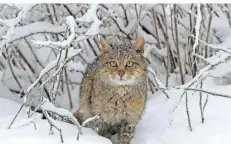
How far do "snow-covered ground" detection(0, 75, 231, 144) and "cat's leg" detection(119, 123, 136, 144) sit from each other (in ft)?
0.25

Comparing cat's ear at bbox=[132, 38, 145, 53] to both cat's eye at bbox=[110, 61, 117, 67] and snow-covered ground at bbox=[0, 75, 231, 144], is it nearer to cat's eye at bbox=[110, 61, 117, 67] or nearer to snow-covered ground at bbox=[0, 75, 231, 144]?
cat's eye at bbox=[110, 61, 117, 67]

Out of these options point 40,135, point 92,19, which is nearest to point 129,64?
point 92,19

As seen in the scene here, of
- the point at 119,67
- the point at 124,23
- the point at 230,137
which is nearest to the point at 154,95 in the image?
the point at 124,23

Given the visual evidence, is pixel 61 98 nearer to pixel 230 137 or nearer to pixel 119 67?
pixel 119 67

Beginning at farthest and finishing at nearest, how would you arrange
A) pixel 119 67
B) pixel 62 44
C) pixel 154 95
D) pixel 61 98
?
1. pixel 61 98
2. pixel 154 95
3. pixel 119 67
4. pixel 62 44

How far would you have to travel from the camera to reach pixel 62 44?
3.90 meters

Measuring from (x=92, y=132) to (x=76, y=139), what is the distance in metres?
0.43

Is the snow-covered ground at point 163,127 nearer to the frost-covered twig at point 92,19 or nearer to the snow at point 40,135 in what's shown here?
the snow at point 40,135

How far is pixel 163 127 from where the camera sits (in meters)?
4.59

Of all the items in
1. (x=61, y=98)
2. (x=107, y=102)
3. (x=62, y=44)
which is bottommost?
(x=61, y=98)

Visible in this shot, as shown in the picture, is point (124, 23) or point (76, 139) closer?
point (76, 139)

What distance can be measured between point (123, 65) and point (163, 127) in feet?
1.84

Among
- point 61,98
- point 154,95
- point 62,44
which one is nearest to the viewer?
point 62,44

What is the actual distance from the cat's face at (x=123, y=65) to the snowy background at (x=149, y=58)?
0.19 metres
